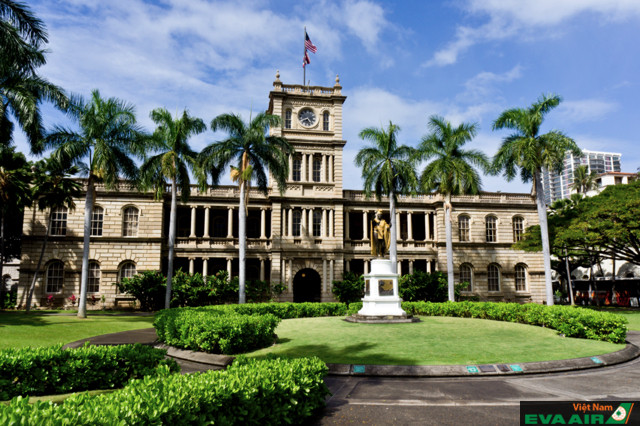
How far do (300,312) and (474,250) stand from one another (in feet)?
67.9

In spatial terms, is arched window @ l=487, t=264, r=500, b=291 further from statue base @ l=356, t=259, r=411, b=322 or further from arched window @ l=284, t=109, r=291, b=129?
arched window @ l=284, t=109, r=291, b=129

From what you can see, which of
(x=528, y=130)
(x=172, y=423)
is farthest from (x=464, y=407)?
(x=528, y=130)

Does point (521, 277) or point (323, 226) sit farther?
point (521, 277)

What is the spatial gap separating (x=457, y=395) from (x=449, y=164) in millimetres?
22070

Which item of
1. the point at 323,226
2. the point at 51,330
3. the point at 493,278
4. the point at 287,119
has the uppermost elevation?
the point at 287,119

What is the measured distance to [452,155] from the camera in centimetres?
2950

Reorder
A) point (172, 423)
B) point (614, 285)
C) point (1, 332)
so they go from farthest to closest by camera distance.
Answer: point (614, 285) → point (1, 332) → point (172, 423)

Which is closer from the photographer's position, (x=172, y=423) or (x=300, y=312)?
(x=172, y=423)

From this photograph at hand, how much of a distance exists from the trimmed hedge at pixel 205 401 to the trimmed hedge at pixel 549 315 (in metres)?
12.0

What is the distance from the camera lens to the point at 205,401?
5020 mm

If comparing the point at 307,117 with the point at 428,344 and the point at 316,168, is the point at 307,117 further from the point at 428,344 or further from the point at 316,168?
the point at 428,344

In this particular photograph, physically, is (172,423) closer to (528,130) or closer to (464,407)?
(464,407)

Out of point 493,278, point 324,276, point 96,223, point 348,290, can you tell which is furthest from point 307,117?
point 493,278

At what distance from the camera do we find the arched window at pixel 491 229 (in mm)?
39250
